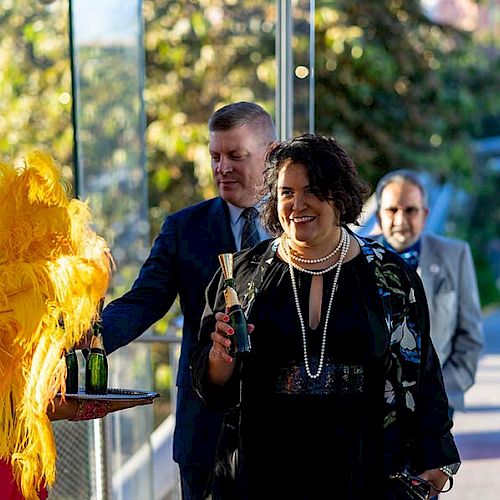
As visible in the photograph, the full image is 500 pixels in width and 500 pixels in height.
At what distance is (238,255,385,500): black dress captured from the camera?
133 inches

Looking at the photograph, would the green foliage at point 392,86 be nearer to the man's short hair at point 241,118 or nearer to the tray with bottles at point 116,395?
the man's short hair at point 241,118

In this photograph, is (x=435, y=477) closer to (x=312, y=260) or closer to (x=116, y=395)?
(x=312, y=260)

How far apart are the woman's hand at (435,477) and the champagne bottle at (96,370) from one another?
0.89m

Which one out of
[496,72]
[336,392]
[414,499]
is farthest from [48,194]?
[496,72]

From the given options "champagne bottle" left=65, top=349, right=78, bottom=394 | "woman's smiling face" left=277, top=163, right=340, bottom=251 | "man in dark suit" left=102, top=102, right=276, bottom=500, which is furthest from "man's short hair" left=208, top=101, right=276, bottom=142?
"champagne bottle" left=65, top=349, right=78, bottom=394

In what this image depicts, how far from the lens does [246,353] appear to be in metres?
3.32

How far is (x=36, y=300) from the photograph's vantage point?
3275 mm

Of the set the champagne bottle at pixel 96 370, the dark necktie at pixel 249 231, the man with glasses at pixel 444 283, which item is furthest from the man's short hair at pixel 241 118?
the man with glasses at pixel 444 283

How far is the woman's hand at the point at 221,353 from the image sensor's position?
3.33 metres

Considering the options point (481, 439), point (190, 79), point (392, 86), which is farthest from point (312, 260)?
point (392, 86)

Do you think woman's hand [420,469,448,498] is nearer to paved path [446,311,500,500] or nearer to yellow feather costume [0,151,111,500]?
yellow feather costume [0,151,111,500]

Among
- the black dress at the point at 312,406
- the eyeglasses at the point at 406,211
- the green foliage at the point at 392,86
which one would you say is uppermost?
the green foliage at the point at 392,86

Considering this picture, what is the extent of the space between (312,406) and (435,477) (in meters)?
0.43

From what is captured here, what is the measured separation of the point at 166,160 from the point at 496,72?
18.4 ft
